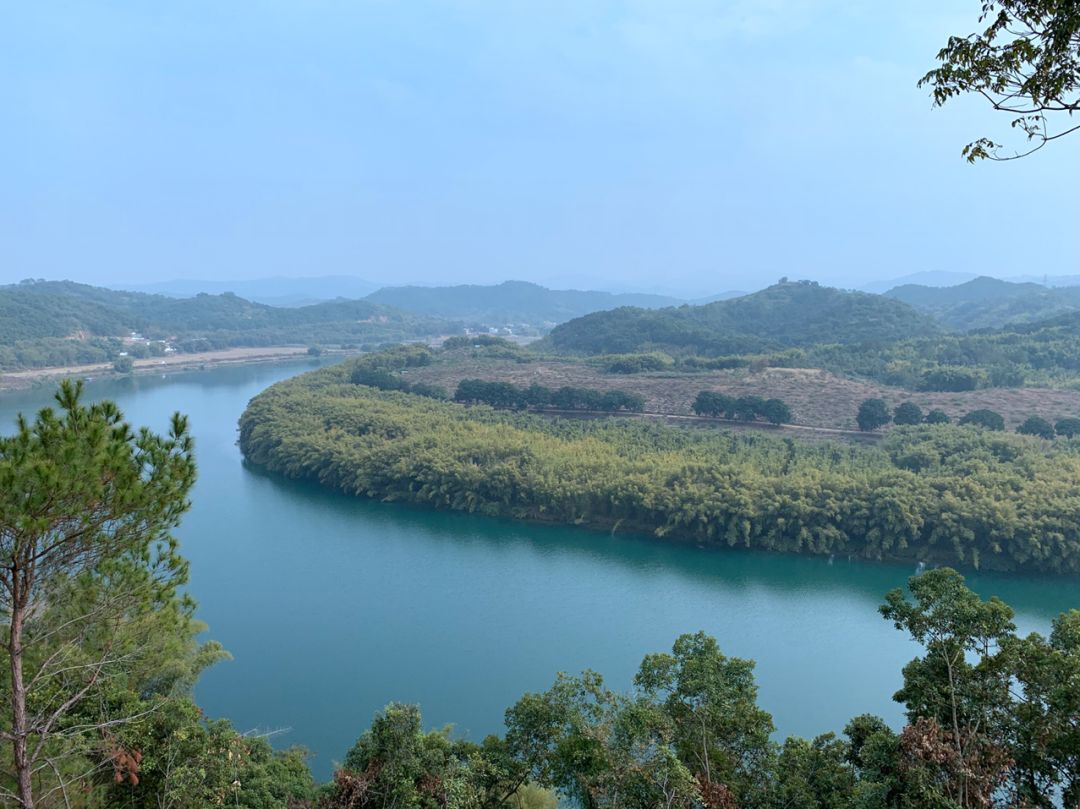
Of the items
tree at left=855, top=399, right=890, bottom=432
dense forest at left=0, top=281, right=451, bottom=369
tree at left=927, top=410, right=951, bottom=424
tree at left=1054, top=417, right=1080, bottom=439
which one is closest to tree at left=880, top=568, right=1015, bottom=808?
tree at left=1054, top=417, right=1080, bottom=439

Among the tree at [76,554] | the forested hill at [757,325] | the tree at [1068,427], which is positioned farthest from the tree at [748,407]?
the tree at [76,554]

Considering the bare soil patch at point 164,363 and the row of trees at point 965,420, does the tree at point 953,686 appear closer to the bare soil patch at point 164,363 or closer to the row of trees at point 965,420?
the row of trees at point 965,420

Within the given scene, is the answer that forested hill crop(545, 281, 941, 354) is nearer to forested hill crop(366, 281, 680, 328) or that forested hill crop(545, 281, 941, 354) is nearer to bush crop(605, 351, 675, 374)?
bush crop(605, 351, 675, 374)

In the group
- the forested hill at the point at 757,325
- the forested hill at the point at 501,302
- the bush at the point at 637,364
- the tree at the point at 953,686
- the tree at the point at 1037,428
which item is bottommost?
the tree at the point at 1037,428

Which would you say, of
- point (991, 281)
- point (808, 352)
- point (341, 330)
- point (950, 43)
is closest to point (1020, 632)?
point (950, 43)

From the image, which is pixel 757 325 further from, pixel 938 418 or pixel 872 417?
pixel 938 418

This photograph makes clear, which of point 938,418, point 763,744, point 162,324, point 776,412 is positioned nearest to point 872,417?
point 938,418
